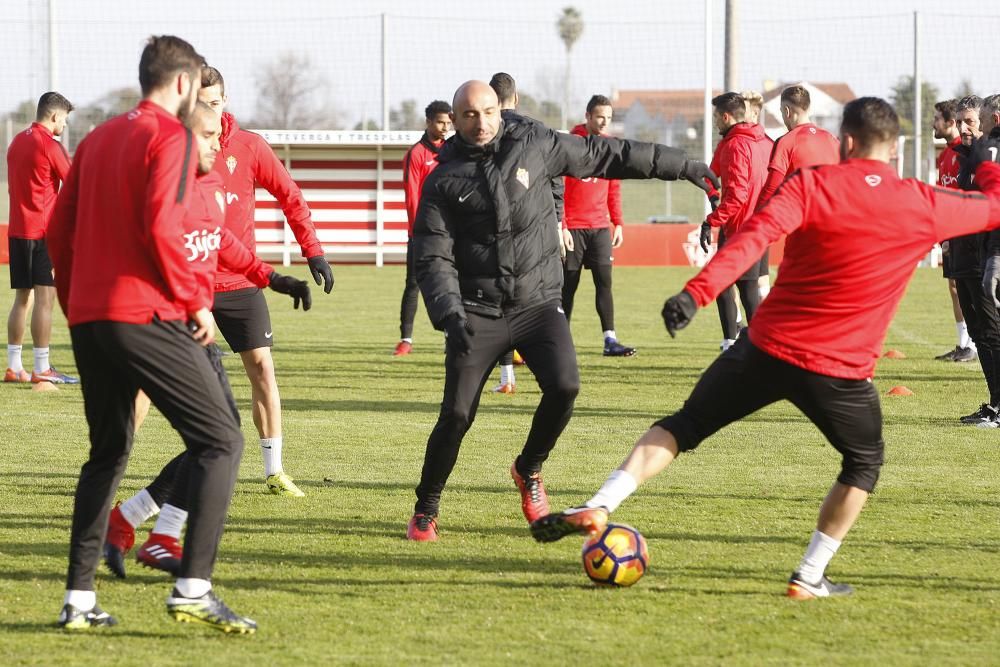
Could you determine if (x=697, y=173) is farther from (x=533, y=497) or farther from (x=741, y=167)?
(x=741, y=167)

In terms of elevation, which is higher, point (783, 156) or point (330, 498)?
point (783, 156)

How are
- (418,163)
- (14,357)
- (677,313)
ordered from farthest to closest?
(418,163), (14,357), (677,313)

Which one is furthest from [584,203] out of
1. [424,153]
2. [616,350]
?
[424,153]

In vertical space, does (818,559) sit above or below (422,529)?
above

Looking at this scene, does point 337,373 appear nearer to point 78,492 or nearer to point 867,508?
point 867,508

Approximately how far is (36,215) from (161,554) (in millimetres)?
6456

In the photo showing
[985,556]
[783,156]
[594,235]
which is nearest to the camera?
[985,556]

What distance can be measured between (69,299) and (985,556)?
3.91 meters

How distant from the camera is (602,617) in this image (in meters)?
5.07

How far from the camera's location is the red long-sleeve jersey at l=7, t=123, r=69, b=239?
436 inches

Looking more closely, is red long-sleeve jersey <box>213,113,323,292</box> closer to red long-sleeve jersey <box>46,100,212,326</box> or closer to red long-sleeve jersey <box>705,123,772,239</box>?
red long-sleeve jersey <box>46,100,212,326</box>

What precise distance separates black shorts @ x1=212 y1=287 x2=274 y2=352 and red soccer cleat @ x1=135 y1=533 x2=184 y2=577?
1.56 metres

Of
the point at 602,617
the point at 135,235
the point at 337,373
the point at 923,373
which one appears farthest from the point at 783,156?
the point at 135,235

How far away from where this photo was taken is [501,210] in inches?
236
